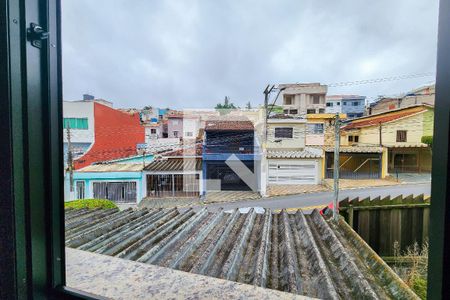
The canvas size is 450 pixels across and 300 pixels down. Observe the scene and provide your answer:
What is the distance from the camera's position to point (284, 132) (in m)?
7.29

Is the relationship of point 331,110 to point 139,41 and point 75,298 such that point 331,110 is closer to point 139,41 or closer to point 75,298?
A: point 139,41

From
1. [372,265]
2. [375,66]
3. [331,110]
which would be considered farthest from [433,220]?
[331,110]

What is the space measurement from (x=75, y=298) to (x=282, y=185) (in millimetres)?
7167

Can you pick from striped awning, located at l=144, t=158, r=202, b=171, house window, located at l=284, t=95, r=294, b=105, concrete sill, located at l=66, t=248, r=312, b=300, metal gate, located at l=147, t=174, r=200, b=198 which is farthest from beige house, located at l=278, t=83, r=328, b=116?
striped awning, located at l=144, t=158, r=202, b=171

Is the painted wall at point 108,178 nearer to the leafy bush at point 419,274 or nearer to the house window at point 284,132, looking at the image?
the house window at point 284,132

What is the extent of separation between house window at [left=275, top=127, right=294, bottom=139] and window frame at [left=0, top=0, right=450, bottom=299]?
6.98 metres

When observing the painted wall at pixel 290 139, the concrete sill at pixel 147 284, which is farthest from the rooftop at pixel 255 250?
the painted wall at pixel 290 139

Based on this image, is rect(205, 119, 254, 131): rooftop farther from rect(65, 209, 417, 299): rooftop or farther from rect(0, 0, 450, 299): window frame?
rect(0, 0, 450, 299): window frame

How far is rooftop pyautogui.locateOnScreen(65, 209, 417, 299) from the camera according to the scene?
957 millimetres

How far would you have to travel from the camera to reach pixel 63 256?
0.49 meters

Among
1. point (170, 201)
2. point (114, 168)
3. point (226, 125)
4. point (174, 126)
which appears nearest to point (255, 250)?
point (170, 201)

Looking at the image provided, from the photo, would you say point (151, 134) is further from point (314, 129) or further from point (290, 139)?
point (314, 129)

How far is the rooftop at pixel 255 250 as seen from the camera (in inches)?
37.7

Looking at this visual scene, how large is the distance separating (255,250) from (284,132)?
6.26 m
